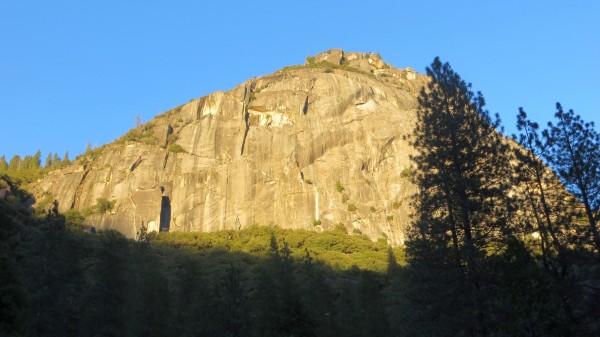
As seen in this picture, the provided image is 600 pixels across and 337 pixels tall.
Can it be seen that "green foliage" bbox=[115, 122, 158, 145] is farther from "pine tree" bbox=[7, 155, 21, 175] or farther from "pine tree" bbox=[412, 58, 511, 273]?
"pine tree" bbox=[412, 58, 511, 273]

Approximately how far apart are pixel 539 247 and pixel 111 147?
9221 cm

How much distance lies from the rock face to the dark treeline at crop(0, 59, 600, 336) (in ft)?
166

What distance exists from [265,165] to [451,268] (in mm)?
71803

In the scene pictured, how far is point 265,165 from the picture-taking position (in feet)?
310

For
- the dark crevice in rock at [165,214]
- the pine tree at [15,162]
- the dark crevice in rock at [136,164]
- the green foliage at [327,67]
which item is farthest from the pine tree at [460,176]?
the pine tree at [15,162]

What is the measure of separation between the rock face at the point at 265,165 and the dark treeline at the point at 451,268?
50.5 meters

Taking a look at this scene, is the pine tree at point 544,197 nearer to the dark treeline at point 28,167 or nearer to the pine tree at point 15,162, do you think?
the dark treeline at point 28,167

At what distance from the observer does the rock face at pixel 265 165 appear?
88.4m

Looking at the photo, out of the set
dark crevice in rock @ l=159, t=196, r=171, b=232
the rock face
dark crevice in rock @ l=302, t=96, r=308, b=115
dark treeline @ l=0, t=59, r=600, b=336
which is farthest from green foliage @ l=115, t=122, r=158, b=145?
dark treeline @ l=0, t=59, r=600, b=336

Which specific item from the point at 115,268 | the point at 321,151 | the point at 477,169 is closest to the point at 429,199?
the point at 477,169

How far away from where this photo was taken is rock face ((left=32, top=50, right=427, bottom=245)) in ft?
290

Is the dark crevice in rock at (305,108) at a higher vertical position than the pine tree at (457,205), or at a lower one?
higher

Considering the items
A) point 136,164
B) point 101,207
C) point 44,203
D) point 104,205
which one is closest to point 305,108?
point 136,164

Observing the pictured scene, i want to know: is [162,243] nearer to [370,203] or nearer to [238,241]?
[238,241]
